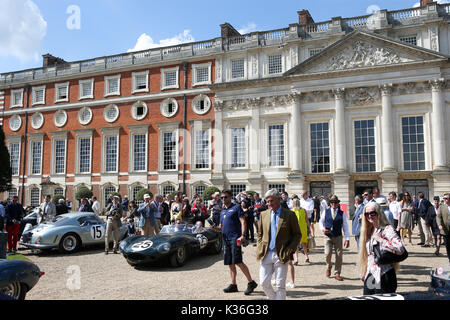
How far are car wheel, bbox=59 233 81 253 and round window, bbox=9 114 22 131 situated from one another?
2888 cm

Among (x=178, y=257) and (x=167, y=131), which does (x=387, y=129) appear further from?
(x=178, y=257)

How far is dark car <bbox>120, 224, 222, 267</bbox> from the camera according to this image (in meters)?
9.14

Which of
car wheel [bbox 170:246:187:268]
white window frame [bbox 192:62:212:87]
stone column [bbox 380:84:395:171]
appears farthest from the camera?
white window frame [bbox 192:62:212:87]

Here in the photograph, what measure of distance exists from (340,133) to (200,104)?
11486 millimetres

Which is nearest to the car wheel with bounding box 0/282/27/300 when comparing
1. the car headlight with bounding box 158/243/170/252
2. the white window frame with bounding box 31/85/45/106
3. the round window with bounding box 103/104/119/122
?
the car headlight with bounding box 158/243/170/252

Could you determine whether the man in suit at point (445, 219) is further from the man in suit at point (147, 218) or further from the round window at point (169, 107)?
the round window at point (169, 107)

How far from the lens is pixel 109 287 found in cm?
742

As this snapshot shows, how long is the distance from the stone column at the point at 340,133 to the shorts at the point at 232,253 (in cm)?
1944

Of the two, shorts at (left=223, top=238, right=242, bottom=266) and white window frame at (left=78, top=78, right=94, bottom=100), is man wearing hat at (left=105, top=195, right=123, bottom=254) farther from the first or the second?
white window frame at (left=78, top=78, right=94, bottom=100)

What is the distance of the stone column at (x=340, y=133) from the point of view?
2502 centimetres

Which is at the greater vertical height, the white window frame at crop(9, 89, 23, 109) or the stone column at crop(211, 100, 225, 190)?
the white window frame at crop(9, 89, 23, 109)

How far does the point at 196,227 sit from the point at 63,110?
28246mm

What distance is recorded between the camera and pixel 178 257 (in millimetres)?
9602
